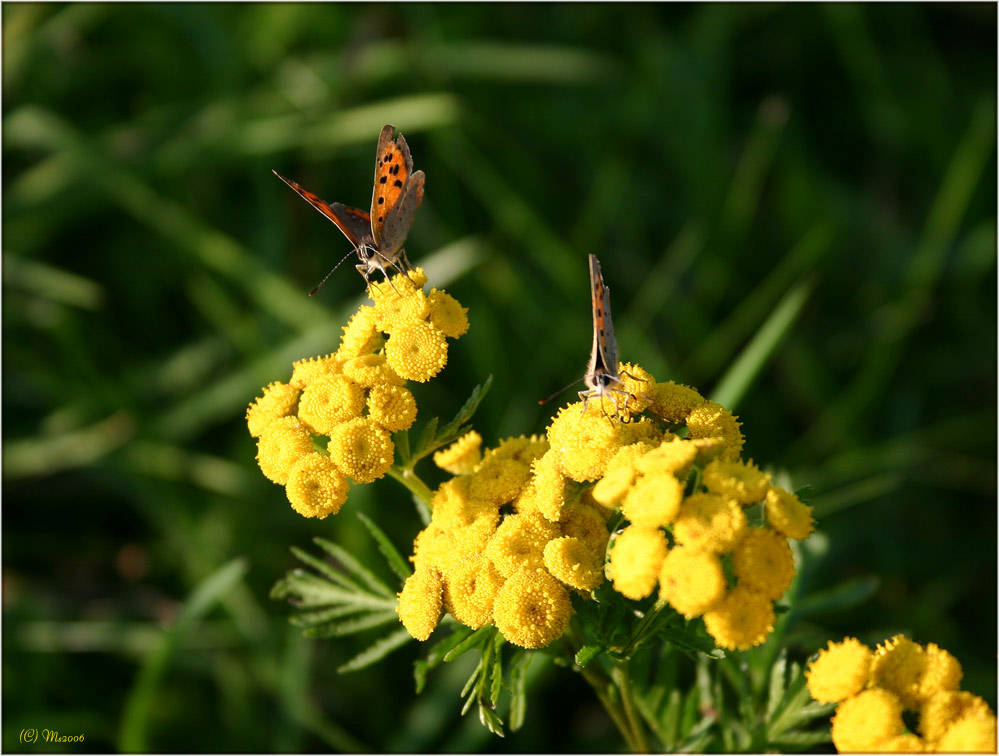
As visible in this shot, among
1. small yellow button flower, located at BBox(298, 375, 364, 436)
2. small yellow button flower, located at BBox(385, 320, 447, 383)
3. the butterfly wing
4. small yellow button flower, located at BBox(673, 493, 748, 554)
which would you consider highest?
the butterfly wing

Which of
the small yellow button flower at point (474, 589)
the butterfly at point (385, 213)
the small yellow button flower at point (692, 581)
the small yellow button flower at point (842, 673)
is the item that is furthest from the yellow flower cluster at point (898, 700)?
the butterfly at point (385, 213)

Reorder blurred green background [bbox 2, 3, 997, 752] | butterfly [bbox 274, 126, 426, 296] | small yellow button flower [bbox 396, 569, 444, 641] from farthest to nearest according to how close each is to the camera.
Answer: blurred green background [bbox 2, 3, 997, 752]
butterfly [bbox 274, 126, 426, 296]
small yellow button flower [bbox 396, 569, 444, 641]

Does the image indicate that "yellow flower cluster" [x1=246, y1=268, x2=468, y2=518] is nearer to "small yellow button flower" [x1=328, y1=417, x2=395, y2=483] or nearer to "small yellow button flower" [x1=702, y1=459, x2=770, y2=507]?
"small yellow button flower" [x1=328, y1=417, x2=395, y2=483]

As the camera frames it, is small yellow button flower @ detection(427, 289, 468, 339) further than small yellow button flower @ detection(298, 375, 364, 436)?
Yes

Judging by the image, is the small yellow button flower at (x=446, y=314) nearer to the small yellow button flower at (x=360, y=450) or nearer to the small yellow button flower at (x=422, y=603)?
the small yellow button flower at (x=360, y=450)

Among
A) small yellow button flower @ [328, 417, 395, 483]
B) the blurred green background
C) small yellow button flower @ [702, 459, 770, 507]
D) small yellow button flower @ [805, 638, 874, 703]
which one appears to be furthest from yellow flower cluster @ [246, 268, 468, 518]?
the blurred green background
